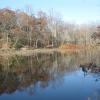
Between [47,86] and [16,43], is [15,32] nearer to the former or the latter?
[16,43]

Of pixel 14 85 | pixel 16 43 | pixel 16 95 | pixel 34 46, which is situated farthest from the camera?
pixel 34 46

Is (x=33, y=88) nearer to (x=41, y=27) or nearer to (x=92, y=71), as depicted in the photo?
(x=92, y=71)

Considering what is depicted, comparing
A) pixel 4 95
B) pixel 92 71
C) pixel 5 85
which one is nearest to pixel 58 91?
pixel 4 95

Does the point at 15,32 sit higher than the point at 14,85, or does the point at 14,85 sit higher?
the point at 15,32

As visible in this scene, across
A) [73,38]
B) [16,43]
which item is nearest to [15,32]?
[16,43]

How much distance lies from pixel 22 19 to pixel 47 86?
1557 inches

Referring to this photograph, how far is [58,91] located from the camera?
13.0m

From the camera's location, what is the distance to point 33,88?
1393 centimetres

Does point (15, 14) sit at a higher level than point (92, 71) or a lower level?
higher

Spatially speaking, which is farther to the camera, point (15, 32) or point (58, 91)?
point (15, 32)

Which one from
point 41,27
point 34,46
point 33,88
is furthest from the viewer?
point 41,27

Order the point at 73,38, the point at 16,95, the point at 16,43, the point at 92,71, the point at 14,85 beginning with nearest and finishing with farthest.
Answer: the point at 16,95, the point at 14,85, the point at 92,71, the point at 16,43, the point at 73,38

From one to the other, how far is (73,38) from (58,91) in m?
60.9

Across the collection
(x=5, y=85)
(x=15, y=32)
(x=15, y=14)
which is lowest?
(x=5, y=85)
